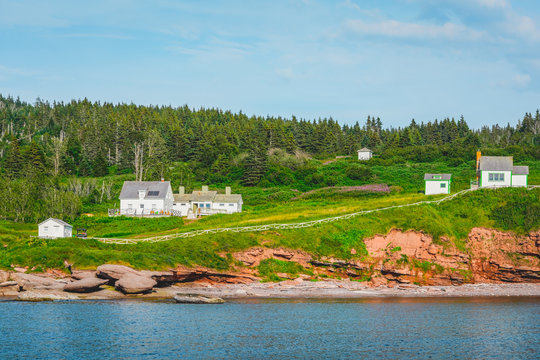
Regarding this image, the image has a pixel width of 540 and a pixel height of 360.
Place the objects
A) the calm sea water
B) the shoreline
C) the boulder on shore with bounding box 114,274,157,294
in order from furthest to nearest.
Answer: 1. the shoreline
2. the boulder on shore with bounding box 114,274,157,294
3. the calm sea water

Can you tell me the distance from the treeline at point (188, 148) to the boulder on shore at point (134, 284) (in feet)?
126

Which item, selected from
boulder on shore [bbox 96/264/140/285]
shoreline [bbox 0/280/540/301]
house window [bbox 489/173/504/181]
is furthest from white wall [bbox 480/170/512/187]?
boulder on shore [bbox 96/264/140/285]

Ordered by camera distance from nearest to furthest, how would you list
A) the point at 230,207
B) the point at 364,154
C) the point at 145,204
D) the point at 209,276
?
1. the point at 209,276
2. the point at 230,207
3. the point at 145,204
4. the point at 364,154

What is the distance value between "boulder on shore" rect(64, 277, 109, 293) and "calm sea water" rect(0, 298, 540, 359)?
302cm

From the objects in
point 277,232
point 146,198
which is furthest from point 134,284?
point 146,198

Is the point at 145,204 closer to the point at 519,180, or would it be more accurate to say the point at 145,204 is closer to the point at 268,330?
the point at 519,180

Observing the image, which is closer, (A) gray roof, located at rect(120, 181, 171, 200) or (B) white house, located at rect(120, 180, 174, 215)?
(B) white house, located at rect(120, 180, 174, 215)

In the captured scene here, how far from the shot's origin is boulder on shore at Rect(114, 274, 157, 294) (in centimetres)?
4572

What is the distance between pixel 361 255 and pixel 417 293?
7.00m

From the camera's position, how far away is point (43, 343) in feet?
101

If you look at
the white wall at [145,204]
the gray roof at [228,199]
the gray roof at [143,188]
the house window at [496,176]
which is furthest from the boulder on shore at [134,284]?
the house window at [496,176]

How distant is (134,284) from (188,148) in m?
100

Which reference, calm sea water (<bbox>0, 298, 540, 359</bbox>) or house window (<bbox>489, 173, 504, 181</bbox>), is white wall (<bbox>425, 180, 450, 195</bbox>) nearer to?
house window (<bbox>489, 173, 504, 181</bbox>)

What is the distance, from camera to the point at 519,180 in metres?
72.8
